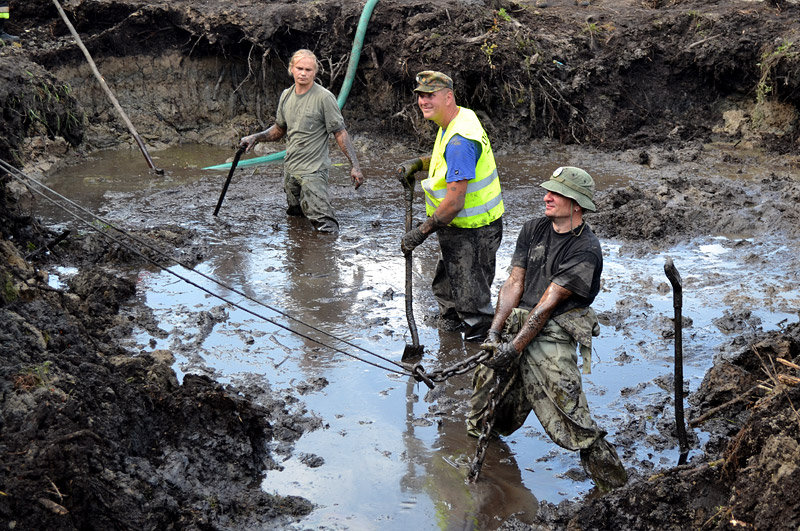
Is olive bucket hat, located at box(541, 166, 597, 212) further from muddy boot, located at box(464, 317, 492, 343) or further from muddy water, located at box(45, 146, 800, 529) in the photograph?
muddy boot, located at box(464, 317, 492, 343)

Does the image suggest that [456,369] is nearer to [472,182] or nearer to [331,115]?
[472,182]

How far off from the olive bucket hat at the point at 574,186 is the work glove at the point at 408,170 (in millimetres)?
1707

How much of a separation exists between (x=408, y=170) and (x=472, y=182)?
0.50 meters

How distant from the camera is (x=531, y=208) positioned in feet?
33.1

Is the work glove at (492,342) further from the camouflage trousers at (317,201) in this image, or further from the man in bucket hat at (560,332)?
the camouflage trousers at (317,201)

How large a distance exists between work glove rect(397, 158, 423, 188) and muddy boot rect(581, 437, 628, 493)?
254cm

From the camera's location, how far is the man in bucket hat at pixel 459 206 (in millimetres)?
5770

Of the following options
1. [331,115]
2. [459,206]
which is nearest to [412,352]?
[459,206]

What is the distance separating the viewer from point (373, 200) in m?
10.6

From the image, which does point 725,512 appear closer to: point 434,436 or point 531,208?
point 434,436

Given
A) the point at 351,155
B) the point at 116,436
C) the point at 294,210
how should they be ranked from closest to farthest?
the point at 116,436, the point at 351,155, the point at 294,210

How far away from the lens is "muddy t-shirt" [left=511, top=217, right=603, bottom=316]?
4441mm

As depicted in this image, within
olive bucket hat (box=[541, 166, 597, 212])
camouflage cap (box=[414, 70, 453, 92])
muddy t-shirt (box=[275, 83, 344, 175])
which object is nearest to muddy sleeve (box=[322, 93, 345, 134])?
muddy t-shirt (box=[275, 83, 344, 175])

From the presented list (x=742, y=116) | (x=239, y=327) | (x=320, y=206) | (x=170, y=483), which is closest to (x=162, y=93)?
(x=320, y=206)
